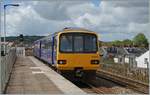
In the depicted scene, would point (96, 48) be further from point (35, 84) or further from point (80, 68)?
point (35, 84)

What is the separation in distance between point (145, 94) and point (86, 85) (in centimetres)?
464

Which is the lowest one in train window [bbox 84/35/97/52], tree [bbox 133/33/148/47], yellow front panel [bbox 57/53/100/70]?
yellow front panel [bbox 57/53/100/70]

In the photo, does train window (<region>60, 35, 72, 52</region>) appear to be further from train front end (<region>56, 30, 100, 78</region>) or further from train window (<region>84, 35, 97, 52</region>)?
train window (<region>84, 35, 97, 52</region>)

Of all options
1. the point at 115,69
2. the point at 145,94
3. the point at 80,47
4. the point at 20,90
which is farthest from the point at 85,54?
the point at 115,69

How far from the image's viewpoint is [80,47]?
23375 millimetres

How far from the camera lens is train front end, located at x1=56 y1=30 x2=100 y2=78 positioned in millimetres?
22828

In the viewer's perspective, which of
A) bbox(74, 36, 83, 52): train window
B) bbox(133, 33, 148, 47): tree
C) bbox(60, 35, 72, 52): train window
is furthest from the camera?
bbox(133, 33, 148, 47): tree

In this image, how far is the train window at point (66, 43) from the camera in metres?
23.4

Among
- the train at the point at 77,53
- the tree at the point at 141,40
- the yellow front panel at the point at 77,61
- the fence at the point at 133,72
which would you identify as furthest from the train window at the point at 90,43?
the tree at the point at 141,40

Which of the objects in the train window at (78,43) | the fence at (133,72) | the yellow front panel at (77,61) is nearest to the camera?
the yellow front panel at (77,61)

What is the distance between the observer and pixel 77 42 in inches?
925

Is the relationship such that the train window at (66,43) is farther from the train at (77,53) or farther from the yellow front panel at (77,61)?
the yellow front panel at (77,61)

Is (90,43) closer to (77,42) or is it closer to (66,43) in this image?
(77,42)

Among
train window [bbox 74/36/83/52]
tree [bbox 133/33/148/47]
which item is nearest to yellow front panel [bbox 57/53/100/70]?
train window [bbox 74/36/83/52]
